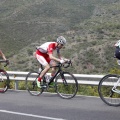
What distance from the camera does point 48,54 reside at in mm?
9180

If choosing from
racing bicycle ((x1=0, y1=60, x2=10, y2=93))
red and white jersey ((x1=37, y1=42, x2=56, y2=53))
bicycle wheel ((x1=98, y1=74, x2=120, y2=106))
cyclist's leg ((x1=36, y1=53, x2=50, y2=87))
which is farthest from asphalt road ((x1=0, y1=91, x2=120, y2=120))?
red and white jersey ((x1=37, y1=42, x2=56, y2=53))

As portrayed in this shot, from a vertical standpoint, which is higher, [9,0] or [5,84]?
[9,0]

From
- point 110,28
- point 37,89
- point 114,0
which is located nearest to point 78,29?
point 110,28

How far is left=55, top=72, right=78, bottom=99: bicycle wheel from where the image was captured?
869 cm

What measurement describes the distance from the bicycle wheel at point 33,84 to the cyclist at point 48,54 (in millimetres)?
357

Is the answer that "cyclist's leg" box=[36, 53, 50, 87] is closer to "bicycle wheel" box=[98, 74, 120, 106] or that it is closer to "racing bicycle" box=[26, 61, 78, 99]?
"racing bicycle" box=[26, 61, 78, 99]

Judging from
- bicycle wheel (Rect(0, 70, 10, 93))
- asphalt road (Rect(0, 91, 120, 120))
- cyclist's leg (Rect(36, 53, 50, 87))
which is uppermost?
cyclist's leg (Rect(36, 53, 50, 87))

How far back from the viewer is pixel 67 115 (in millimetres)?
6660

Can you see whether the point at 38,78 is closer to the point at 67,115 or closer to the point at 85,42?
the point at 67,115

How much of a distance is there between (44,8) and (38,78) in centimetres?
7378

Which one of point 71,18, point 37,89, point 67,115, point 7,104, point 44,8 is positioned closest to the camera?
point 67,115

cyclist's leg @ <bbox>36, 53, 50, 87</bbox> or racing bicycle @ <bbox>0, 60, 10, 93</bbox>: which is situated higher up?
cyclist's leg @ <bbox>36, 53, 50, 87</bbox>

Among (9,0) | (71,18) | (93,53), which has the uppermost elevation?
(9,0)

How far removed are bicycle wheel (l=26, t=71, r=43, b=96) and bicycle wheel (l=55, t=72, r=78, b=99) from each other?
29.0 inches
